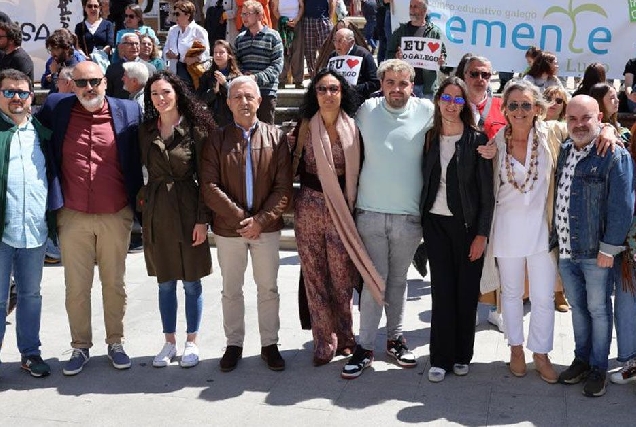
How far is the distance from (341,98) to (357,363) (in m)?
1.69

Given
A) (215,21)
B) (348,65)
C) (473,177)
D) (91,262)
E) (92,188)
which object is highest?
(215,21)

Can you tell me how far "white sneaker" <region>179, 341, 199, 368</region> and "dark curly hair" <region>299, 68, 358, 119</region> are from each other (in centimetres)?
171

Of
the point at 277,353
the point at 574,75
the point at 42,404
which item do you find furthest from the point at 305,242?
the point at 574,75

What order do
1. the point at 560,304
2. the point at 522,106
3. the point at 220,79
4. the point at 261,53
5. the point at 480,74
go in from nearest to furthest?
the point at 522,106
the point at 480,74
the point at 560,304
the point at 220,79
the point at 261,53

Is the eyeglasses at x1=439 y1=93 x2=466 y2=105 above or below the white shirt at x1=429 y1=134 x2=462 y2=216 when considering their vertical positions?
above

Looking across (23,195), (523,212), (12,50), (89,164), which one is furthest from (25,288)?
(12,50)

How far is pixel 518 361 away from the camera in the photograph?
17.5ft

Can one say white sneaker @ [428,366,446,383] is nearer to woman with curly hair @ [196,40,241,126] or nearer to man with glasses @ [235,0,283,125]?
woman with curly hair @ [196,40,241,126]

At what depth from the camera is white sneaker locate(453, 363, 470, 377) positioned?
17.5ft

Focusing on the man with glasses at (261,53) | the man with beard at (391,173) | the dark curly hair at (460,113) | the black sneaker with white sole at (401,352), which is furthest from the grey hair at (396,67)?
the man with glasses at (261,53)

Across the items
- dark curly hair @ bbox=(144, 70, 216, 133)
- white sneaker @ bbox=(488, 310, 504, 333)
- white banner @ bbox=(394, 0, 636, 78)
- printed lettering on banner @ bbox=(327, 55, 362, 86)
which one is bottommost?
white sneaker @ bbox=(488, 310, 504, 333)

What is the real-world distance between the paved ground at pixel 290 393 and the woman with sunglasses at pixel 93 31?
19.0 feet

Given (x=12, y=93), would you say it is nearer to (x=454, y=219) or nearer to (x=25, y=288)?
(x=25, y=288)

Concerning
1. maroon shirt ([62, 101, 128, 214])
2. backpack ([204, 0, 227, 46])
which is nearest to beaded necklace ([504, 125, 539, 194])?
maroon shirt ([62, 101, 128, 214])
